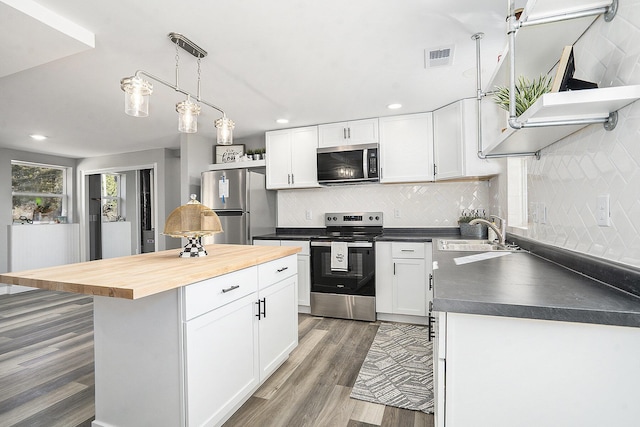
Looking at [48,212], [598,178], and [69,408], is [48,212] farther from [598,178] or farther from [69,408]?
[598,178]

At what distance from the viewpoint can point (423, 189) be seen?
12.4 ft

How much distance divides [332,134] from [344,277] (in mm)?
1714

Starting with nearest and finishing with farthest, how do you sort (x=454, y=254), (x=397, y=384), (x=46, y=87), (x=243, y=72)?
(x=454, y=254), (x=397, y=384), (x=243, y=72), (x=46, y=87)

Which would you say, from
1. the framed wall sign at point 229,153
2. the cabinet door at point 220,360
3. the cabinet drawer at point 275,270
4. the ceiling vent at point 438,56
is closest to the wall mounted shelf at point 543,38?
the ceiling vent at point 438,56

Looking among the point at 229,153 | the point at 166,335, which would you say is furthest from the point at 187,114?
the point at 229,153

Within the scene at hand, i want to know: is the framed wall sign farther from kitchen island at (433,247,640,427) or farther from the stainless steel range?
kitchen island at (433,247,640,427)

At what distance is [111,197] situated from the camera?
6500mm

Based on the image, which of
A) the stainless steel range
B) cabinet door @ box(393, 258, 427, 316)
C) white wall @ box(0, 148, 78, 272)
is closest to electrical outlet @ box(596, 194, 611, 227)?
cabinet door @ box(393, 258, 427, 316)

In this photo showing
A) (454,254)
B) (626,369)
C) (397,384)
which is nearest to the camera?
(626,369)

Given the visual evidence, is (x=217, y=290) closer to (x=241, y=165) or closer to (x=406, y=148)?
(x=406, y=148)

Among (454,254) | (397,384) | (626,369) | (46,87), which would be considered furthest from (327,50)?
(46,87)

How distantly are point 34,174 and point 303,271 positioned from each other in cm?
531

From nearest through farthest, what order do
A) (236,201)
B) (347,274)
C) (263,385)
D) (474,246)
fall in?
1. (263,385)
2. (474,246)
3. (347,274)
4. (236,201)

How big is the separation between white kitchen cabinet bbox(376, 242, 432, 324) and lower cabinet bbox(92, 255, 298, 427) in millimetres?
1810
